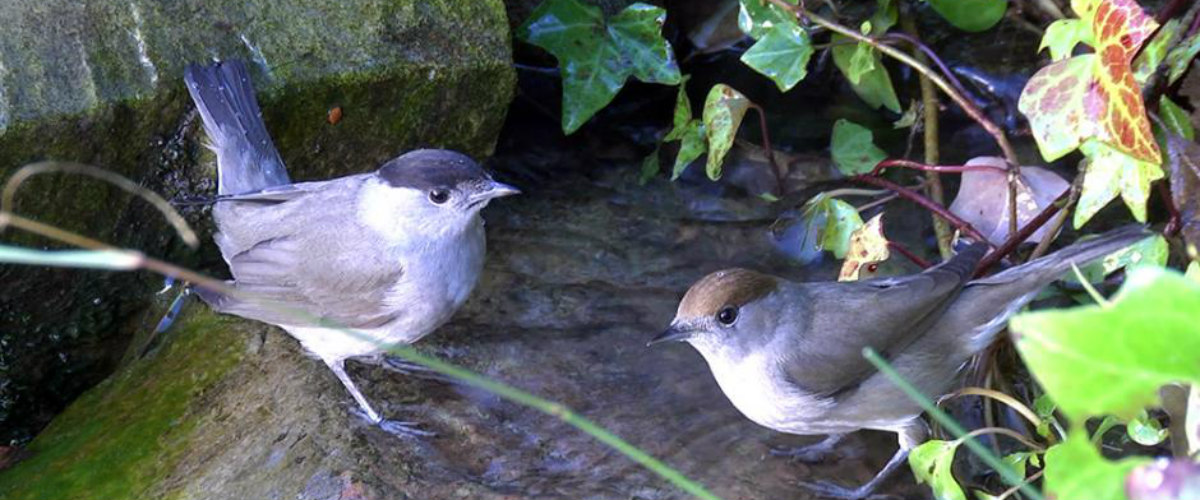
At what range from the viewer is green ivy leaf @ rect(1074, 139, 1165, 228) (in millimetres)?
3498

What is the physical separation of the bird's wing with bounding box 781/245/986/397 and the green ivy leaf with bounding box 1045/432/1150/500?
8.10 feet

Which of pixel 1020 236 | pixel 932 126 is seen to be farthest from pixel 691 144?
pixel 1020 236

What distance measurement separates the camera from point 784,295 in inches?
162

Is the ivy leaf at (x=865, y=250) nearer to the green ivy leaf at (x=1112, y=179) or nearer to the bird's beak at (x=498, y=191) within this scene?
the green ivy leaf at (x=1112, y=179)

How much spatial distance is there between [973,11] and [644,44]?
1.27 meters

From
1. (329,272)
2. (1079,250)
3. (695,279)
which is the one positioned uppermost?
(329,272)

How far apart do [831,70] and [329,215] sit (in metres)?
2.67

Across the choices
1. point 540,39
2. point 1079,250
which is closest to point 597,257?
point 540,39

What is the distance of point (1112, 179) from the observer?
360 cm

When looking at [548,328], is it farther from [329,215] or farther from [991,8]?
[991,8]

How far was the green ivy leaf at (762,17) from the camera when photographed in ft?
15.0

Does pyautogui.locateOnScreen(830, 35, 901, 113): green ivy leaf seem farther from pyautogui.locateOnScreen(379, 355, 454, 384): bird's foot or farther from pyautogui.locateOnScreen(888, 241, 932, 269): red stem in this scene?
pyautogui.locateOnScreen(379, 355, 454, 384): bird's foot

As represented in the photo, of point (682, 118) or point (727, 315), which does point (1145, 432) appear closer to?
point (727, 315)

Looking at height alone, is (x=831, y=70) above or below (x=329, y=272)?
below
